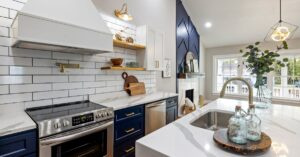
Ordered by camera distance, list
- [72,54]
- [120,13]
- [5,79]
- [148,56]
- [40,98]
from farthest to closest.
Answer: [148,56]
[120,13]
[72,54]
[40,98]
[5,79]

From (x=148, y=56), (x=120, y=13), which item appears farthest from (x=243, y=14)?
(x=120, y=13)

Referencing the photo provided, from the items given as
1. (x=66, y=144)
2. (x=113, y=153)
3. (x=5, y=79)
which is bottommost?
(x=113, y=153)

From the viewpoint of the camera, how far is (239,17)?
4.30 metres

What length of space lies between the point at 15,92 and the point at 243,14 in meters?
4.92

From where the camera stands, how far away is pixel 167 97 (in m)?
2.68

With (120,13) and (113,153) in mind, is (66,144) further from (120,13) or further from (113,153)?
(120,13)

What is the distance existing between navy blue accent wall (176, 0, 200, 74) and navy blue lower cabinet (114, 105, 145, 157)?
251 cm

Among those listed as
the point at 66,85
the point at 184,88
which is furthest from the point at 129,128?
the point at 184,88

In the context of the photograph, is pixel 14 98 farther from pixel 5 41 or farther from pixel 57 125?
pixel 57 125

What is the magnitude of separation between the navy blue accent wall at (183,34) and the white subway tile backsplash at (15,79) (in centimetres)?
339

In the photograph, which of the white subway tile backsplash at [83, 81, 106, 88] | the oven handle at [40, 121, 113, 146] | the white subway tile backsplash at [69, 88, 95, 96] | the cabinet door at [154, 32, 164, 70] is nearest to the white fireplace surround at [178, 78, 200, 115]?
the cabinet door at [154, 32, 164, 70]

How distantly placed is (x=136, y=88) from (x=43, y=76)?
1436 millimetres

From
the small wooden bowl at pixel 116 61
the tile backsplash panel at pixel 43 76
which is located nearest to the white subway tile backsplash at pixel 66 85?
the tile backsplash panel at pixel 43 76

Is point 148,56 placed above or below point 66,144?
above
